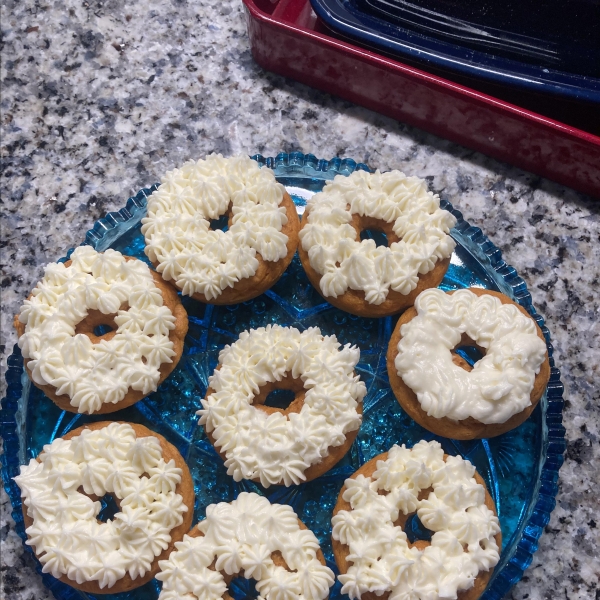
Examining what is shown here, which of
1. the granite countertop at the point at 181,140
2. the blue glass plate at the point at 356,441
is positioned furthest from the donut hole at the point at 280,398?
the granite countertop at the point at 181,140

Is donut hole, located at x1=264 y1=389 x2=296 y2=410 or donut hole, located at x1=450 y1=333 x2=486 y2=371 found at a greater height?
A: donut hole, located at x1=450 y1=333 x2=486 y2=371

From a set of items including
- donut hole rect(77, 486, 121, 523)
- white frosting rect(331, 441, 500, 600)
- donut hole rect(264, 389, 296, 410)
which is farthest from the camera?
donut hole rect(264, 389, 296, 410)

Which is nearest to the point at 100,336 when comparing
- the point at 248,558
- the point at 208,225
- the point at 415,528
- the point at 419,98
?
the point at 208,225

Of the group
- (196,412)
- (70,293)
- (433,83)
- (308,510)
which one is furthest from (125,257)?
(433,83)

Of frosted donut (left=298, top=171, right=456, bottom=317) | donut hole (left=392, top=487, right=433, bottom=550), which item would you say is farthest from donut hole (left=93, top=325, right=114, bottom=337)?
donut hole (left=392, top=487, right=433, bottom=550)

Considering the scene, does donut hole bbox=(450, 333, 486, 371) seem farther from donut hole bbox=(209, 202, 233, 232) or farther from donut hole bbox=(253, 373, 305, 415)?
donut hole bbox=(209, 202, 233, 232)

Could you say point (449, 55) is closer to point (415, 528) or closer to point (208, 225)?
point (208, 225)
